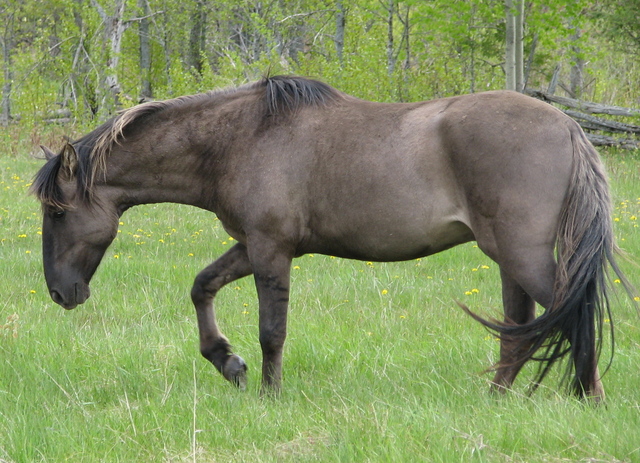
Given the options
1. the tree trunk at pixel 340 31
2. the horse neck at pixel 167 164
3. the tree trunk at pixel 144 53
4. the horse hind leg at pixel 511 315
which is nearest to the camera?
the horse hind leg at pixel 511 315

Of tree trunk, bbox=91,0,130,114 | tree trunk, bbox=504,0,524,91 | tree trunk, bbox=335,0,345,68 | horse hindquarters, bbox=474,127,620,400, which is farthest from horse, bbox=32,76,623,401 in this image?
tree trunk, bbox=335,0,345,68

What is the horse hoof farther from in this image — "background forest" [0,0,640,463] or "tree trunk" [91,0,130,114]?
"tree trunk" [91,0,130,114]

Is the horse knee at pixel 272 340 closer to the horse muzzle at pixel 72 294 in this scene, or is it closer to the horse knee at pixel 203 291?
the horse knee at pixel 203 291

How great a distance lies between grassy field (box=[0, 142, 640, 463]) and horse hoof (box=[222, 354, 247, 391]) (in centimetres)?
6

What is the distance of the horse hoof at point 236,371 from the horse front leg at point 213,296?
43 mm

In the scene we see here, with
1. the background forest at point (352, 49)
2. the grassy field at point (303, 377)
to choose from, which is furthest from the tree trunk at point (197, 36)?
the grassy field at point (303, 377)

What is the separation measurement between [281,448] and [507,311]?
1690 mm

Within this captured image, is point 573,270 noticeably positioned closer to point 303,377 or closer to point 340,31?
point 303,377

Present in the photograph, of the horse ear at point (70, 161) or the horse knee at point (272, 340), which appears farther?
the horse ear at point (70, 161)

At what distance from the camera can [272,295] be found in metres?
4.31

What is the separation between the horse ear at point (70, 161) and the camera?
448 centimetres

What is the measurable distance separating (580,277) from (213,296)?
2.28 meters

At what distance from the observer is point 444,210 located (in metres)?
3.94

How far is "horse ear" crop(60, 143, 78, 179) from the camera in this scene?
4.48 m
